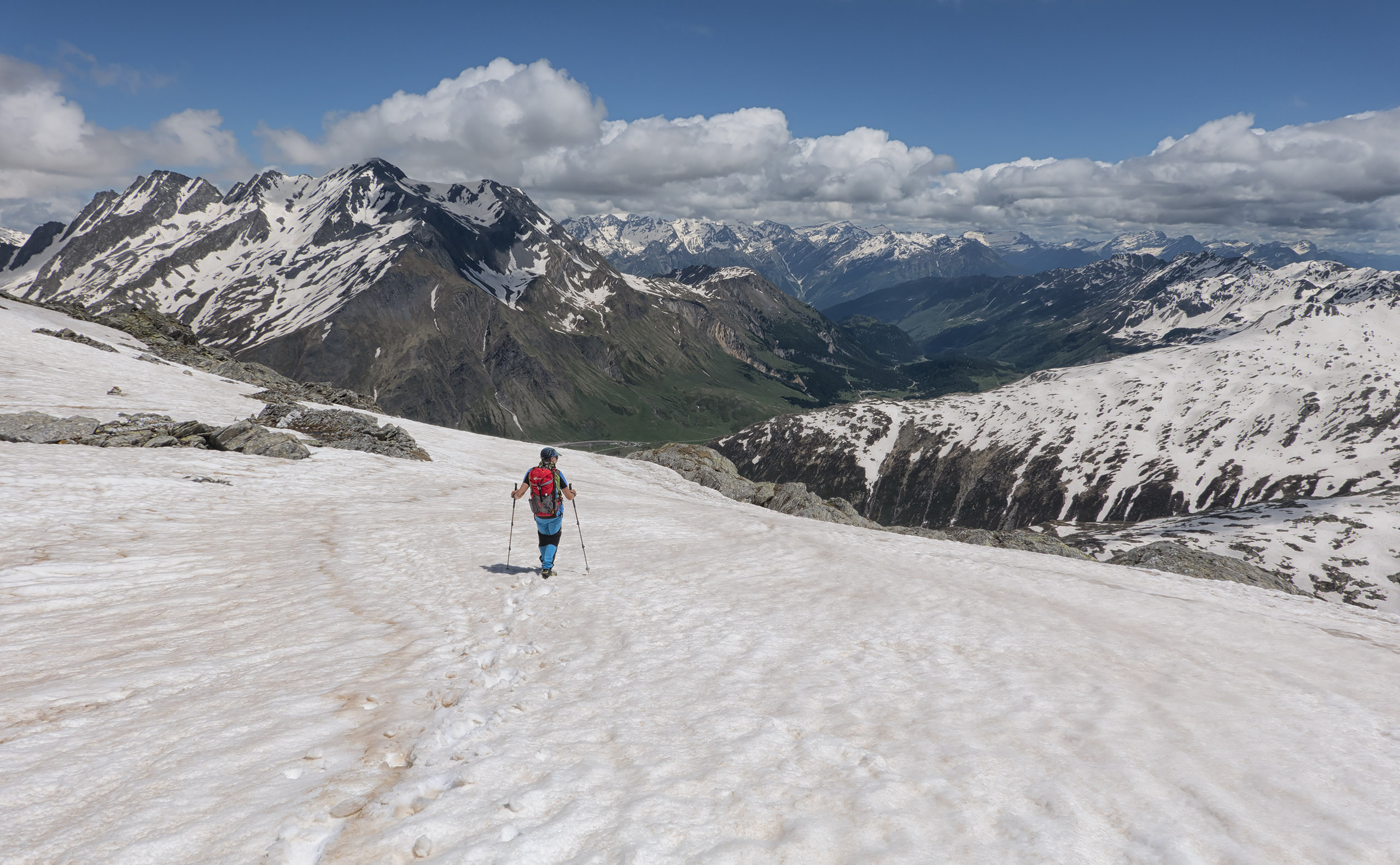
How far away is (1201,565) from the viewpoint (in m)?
56.8

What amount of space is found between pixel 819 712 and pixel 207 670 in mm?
10146

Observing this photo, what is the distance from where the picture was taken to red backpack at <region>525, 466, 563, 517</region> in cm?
1736

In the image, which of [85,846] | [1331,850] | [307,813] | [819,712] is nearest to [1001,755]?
[819,712]

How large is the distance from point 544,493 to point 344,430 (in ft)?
94.7

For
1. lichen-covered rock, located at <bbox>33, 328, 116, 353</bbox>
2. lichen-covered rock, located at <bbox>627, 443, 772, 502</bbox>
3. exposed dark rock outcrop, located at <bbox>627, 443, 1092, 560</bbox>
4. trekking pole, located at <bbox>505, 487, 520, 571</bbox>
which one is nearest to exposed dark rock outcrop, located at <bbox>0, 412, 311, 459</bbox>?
trekking pole, located at <bbox>505, 487, 520, 571</bbox>

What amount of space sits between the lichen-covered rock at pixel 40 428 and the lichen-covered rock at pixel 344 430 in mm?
9851

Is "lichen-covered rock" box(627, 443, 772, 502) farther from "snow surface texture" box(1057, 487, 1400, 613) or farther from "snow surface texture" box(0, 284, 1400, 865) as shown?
"snow surface texture" box(1057, 487, 1400, 613)

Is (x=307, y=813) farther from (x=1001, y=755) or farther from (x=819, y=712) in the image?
(x=1001, y=755)

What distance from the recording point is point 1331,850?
7.14 meters

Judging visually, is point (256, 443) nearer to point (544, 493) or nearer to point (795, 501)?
point (544, 493)

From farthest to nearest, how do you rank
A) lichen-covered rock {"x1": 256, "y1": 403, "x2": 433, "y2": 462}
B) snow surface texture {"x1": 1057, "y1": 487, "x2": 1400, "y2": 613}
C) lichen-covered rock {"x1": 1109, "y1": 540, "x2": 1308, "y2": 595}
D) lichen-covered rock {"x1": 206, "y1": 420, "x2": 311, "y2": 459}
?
snow surface texture {"x1": 1057, "y1": 487, "x2": 1400, "y2": 613}
lichen-covered rock {"x1": 1109, "y1": 540, "x2": 1308, "y2": 595}
lichen-covered rock {"x1": 256, "y1": 403, "x2": 433, "y2": 462}
lichen-covered rock {"x1": 206, "y1": 420, "x2": 311, "y2": 459}

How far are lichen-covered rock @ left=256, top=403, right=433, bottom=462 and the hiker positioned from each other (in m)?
24.6

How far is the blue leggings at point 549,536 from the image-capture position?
17.5 meters

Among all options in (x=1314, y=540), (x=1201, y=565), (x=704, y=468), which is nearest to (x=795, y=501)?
(x=704, y=468)
